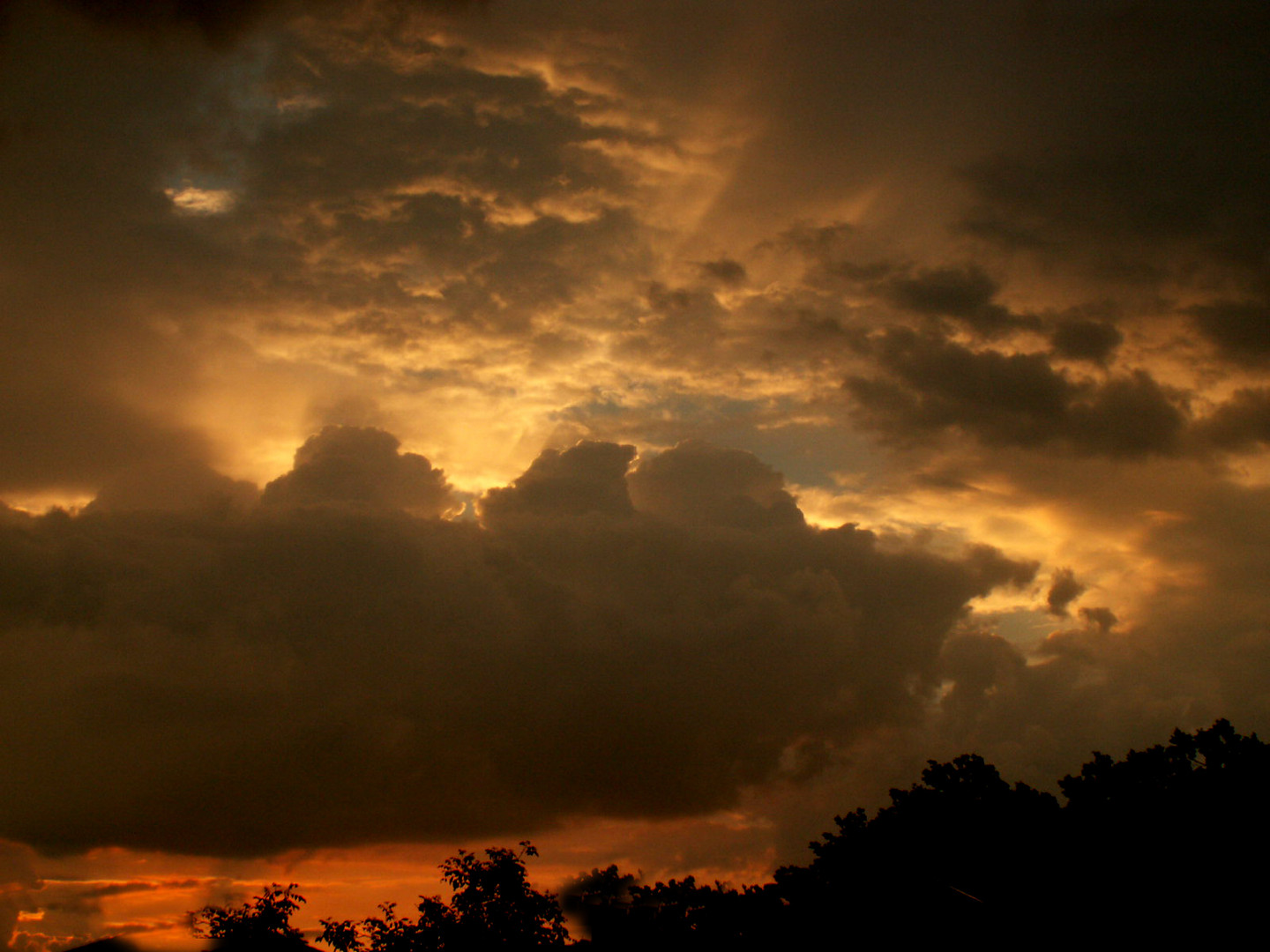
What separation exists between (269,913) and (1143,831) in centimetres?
3792

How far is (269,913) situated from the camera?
3131cm

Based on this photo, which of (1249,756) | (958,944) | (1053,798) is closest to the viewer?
(958,944)

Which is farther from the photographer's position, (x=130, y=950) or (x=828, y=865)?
(x=828, y=865)

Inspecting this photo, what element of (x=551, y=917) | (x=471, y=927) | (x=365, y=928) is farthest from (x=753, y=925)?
(x=365, y=928)

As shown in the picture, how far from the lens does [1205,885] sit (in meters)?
26.5

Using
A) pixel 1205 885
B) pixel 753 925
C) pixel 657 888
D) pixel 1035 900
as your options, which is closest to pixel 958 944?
pixel 1035 900

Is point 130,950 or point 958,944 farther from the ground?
point 958,944

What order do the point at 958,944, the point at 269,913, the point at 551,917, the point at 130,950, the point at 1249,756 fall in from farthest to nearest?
the point at 1249,756, the point at 551,917, the point at 269,913, the point at 130,950, the point at 958,944

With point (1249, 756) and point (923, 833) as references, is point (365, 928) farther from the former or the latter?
point (1249, 756)

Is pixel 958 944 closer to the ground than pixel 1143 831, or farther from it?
farther from it

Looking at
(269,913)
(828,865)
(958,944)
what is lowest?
(828,865)

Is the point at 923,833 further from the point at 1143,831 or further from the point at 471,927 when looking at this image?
the point at 471,927

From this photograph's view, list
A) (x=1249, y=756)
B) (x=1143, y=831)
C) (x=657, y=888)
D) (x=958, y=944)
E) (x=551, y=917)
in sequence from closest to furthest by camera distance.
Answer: (x=958, y=944)
(x=551, y=917)
(x=1143, y=831)
(x=1249, y=756)
(x=657, y=888)

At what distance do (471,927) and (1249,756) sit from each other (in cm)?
3825
